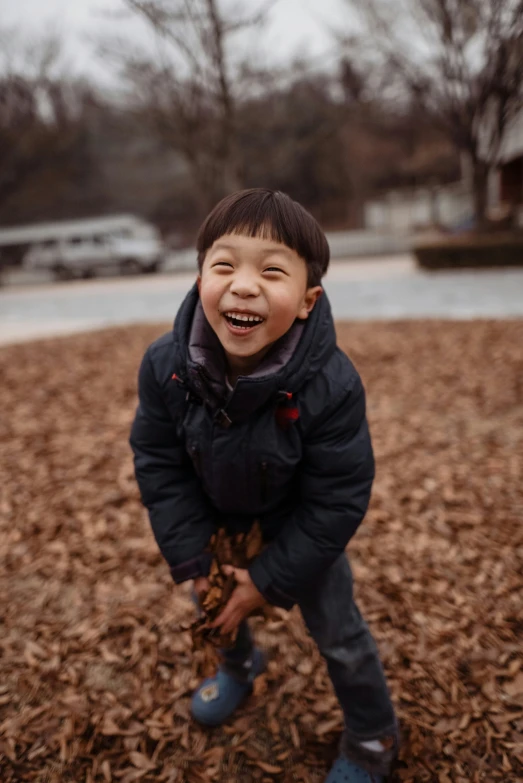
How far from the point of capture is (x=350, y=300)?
1081 centimetres

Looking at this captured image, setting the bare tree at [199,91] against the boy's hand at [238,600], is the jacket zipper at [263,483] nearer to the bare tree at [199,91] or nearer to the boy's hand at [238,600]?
the boy's hand at [238,600]

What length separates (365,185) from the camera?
3753cm

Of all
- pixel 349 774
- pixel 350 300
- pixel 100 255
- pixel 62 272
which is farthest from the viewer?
pixel 62 272

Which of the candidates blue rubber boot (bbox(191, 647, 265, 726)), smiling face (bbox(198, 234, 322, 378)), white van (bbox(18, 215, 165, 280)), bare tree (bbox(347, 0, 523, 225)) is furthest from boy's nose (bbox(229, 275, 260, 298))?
white van (bbox(18, 215, 165, 280))

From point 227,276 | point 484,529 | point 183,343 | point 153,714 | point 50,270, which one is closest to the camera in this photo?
point 227,276

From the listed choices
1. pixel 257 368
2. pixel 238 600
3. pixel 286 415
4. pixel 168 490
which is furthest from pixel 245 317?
pixel 238 600

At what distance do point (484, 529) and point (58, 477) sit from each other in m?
2.64

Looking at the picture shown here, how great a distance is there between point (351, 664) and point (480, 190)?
15443 millimetres

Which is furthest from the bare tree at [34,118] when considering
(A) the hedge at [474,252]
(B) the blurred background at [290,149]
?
(A) the hedge at [474,252]

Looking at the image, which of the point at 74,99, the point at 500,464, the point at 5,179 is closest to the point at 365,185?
the point at 74,99

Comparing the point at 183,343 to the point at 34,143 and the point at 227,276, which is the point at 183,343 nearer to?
the point at 227,276

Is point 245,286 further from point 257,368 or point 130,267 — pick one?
point 130,267

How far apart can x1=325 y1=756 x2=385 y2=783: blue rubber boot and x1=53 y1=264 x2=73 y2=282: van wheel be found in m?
22.2

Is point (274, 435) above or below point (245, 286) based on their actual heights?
below
